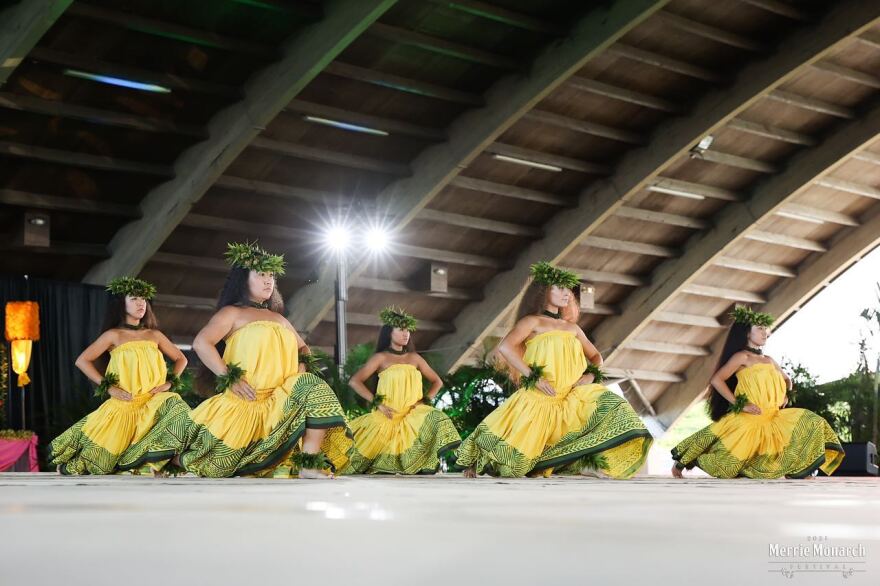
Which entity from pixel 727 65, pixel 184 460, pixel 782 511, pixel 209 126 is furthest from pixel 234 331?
pixel 727 65

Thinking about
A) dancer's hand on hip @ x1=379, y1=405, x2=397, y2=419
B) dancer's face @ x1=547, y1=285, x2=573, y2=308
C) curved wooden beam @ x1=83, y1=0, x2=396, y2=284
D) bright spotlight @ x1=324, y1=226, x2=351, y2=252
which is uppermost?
curved wooden beam @ x1=83, y1=0, x2=396, y2=284

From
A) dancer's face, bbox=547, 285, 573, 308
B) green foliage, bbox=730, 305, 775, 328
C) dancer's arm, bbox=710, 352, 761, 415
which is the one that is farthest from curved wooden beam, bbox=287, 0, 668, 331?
dancer's face, bbox=547, 285, 573, 308

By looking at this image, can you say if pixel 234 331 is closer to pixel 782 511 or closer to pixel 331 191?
pixel 782 511

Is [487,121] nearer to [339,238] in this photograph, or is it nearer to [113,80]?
[339,238]

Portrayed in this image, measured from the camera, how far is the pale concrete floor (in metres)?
1.62

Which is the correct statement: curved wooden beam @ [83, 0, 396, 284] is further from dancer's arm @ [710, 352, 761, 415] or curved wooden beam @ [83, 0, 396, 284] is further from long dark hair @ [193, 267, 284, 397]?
long dark hair @ [193, 267, 284, 397]

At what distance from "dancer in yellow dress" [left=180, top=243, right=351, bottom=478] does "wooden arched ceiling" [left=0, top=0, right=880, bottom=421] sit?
19.2 ft

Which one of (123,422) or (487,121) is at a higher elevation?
(487,121)

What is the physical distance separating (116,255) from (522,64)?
18.5ft

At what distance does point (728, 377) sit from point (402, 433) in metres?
2.72

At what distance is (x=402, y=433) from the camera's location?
10.8 metres

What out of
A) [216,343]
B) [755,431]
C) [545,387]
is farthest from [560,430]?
[755,431]

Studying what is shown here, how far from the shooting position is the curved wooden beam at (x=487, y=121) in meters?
14.9

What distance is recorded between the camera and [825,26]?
1656cm
